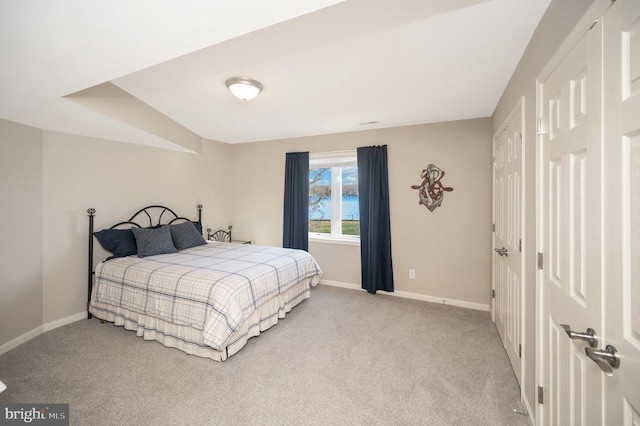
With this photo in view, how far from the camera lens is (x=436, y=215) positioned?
3.63m

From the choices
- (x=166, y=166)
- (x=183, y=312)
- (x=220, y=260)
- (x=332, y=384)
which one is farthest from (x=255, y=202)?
→ (x=332, y=384)

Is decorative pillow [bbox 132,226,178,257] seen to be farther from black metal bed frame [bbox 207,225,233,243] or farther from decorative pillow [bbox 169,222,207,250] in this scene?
black metal bed frame [bbox 207,225,233,243]

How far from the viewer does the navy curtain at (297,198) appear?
4387 millimetres

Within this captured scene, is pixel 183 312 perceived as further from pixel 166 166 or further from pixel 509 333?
pixel 509 333

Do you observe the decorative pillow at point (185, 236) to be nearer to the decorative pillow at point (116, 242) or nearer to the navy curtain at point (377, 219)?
the decorative pillow at point (116, 242)

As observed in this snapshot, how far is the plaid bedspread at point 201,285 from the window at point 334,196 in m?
1.23

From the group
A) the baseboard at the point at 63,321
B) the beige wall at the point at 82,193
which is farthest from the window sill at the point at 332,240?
the baseboard at the point at 63,321

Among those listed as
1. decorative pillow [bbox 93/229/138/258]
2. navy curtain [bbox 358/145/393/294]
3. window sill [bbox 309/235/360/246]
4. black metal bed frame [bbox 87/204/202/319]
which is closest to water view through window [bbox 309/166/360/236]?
window sill [bbox 309/235/360/246]

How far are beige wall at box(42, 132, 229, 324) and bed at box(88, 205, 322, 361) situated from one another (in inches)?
5.2

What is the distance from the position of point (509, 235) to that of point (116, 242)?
414cm

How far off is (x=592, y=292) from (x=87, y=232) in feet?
14.1

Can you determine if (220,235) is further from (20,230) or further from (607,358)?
(607,358)

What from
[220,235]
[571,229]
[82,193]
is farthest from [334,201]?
[571,229]

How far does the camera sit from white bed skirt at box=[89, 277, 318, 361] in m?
2.39
